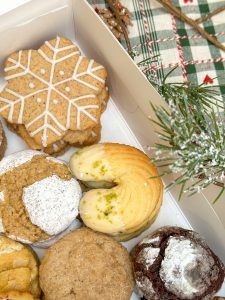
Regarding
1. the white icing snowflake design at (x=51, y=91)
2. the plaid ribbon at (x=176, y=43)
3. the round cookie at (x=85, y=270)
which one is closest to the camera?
the round cookie at (x=85, y=270)

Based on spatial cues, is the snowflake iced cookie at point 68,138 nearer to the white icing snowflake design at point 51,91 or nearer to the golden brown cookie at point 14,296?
the white icing snowflake design at point 51,91

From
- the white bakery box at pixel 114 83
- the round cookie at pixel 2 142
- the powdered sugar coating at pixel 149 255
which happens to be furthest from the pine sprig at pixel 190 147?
the round cookie at pixel 2 142

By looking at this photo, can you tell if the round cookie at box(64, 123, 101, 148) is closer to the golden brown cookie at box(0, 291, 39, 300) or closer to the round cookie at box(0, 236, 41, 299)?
the round cookie at box(0, 236, 41, 299)

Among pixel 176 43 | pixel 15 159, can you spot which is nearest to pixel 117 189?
pixel 15 159

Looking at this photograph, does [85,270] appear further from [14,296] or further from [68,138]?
[68,138]

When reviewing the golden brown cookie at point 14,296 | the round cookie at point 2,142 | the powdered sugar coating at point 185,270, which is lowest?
the powdered sugar coating at point 185,270

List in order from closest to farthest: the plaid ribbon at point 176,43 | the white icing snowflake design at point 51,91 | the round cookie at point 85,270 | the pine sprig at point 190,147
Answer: the pine sprig at point 190,147
the round cookie at point 85,270
the white icing snowflake design at point 51,91
the plaid ribbon at point 176,43

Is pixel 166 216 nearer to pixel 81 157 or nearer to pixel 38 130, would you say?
pixel 81 157
